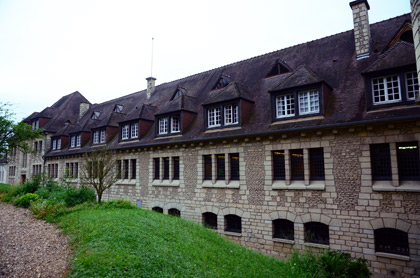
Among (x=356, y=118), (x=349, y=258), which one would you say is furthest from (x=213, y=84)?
(x=349, y=258)

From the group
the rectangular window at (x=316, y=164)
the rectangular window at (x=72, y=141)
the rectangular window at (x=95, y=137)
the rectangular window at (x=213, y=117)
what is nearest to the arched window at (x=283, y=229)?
the rectangular window at (x=316, y=164)

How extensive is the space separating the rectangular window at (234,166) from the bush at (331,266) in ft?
16.9

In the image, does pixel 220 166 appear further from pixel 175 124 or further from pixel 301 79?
pixel 301 79

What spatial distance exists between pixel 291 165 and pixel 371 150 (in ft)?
11.0

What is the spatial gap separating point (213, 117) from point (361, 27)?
8.75 metres

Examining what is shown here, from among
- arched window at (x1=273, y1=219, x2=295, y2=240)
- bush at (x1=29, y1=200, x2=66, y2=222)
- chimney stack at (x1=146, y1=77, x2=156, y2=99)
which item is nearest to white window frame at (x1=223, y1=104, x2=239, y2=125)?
arched window at (x1=273, y1=219, x2=295, y2=240)

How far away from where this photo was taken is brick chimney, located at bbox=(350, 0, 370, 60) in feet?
42.9

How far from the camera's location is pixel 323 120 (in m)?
11.9

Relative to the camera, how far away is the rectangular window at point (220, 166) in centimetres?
1533

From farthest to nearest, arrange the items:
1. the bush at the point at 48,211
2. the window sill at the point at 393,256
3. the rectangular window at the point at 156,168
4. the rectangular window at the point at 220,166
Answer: the rectangular window at the point at 156,168, the rectangular window at the point at 220,166, the bush at the point at 48,211, the window sill at the point at 393,256

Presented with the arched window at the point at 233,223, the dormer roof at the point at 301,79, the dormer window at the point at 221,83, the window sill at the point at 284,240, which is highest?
the dormer window at the point at 221,83

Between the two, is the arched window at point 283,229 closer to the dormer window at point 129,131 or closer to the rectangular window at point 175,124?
the rectangular window at point 175,124

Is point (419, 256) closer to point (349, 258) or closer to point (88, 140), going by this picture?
point (349, 258)

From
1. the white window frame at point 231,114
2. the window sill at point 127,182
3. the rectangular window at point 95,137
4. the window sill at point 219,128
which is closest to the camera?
the window sill at point 219,128
